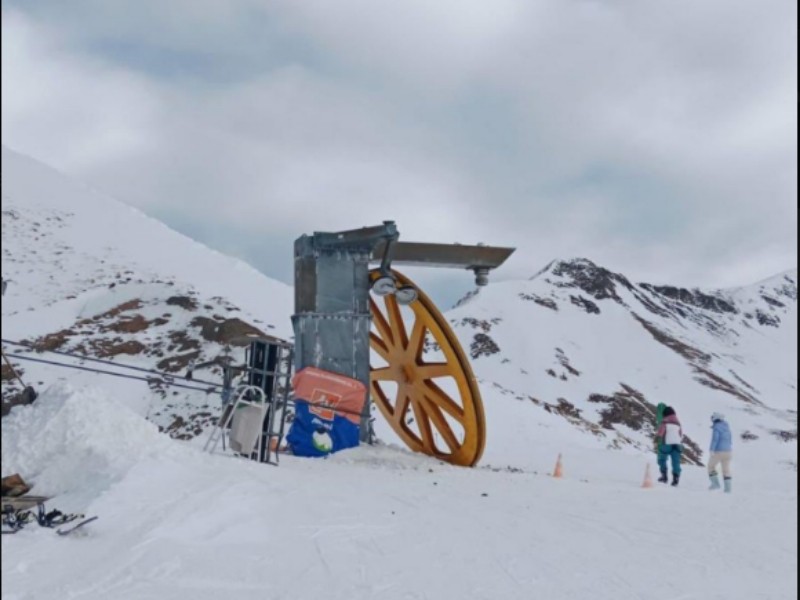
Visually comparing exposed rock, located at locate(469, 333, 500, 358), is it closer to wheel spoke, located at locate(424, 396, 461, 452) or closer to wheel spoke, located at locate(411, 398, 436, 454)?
wheel spoke, located at locate(411, 398, 436, 454)

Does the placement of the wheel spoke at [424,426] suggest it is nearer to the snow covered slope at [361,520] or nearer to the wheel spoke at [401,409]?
the wheel spoke at [401,409]

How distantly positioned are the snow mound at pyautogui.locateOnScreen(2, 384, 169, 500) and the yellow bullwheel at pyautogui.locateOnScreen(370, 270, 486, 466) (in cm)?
681

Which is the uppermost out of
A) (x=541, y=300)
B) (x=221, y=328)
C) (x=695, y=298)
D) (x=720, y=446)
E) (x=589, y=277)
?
A: (x=695, y=298)

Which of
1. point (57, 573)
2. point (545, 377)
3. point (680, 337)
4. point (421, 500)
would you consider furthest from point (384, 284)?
point (680, 337)

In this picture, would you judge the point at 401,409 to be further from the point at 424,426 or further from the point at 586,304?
the point at 586,304

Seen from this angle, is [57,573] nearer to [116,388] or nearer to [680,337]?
[116,388]

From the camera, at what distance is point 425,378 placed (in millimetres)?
15586

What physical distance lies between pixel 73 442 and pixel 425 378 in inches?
340

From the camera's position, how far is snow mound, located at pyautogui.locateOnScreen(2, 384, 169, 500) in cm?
739

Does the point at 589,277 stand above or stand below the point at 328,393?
above

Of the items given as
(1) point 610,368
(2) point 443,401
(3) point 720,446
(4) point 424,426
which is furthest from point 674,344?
(2) point 443,401

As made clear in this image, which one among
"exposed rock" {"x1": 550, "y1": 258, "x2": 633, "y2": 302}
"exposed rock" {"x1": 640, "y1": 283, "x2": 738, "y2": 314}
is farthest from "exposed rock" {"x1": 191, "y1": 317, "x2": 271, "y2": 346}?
"exposed rock" {"x1": 640, "y1": 283, "x2": 738, "y2": 314}

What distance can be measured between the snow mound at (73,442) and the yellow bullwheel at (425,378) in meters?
6.81

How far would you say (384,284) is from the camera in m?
14.6
